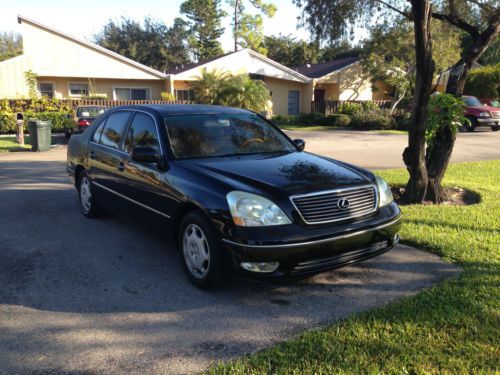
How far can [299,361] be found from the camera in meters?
2.87

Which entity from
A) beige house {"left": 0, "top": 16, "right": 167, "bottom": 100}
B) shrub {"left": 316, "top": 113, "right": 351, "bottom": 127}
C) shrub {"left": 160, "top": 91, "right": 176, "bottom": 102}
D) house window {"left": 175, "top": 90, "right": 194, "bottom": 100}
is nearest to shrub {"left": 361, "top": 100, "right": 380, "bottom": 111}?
shrub {"left": 316, "top": 113, "right": 351, "bottom": 127}

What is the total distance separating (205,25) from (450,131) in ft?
174

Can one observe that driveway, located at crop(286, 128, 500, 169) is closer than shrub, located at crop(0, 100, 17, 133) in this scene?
Yes

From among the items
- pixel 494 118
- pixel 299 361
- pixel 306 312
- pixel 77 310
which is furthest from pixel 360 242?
pixel 494 118

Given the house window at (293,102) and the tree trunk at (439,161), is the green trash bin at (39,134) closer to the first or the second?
the tree trunk at (439,161)

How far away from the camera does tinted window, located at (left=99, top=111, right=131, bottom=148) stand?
5482mm

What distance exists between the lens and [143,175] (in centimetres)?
472

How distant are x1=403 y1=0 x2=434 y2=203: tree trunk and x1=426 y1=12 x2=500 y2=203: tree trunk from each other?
1.04 ft

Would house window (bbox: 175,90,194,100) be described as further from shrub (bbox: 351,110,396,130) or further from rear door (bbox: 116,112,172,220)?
rear door (bbox: 116,112,172,220)

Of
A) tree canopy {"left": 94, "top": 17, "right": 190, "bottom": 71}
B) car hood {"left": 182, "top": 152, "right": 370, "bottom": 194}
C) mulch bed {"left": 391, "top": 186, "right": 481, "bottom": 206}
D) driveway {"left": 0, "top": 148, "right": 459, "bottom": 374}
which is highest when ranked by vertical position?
tree canopy {"left": 94, "top": 17, "right": 190, "bottom": 71}

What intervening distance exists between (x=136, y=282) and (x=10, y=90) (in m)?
22.9

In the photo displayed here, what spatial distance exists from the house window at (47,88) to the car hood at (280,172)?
2374cm

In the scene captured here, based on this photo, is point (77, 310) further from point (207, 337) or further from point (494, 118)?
point (494, 118)

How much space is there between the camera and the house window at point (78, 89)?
84.1 feet
